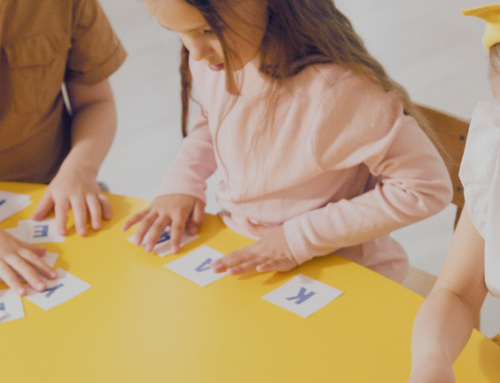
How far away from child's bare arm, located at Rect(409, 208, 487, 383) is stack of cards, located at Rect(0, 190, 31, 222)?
833 millimetres

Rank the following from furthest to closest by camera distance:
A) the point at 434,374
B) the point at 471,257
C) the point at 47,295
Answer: the point at 47,295 → the point at 471,257 → the point at 434,374

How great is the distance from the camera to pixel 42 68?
126 centimetres

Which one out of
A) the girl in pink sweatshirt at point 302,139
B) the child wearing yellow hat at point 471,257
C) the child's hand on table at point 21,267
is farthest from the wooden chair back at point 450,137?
the child's hand on table at point 21,267

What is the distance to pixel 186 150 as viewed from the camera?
1.21 meters

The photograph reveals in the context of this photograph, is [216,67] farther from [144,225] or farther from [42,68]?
[42,68]

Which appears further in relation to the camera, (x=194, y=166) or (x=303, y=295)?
(x=194, y=166)

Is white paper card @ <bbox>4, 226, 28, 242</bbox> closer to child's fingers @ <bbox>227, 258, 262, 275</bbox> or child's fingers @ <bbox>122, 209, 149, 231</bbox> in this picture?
child's fingers @ <bbox>122, 209, 149, 231</bbox>

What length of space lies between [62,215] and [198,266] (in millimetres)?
327

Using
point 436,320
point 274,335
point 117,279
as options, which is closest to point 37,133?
point 117,279

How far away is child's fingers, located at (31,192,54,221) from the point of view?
1.03m

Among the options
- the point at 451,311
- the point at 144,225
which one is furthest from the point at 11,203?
the point at 451,311

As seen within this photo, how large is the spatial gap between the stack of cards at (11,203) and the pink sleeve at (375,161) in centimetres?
59

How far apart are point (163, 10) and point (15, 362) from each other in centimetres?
57

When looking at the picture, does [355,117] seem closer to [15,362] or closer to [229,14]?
[229,14]
